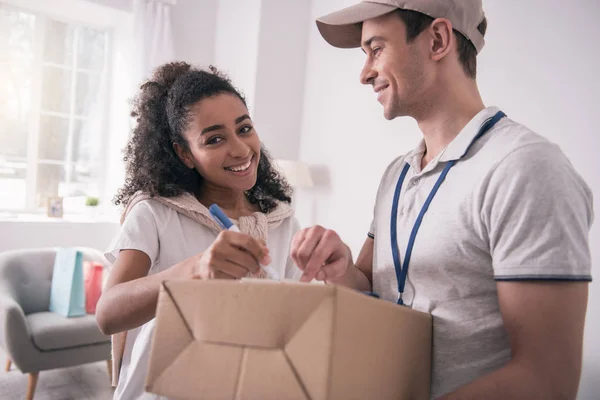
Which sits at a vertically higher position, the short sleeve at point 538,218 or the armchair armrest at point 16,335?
the short sleeve at point 538,218

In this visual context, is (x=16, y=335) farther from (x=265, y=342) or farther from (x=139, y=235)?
(x=265, y=342)

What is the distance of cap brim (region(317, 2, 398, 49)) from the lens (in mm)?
983

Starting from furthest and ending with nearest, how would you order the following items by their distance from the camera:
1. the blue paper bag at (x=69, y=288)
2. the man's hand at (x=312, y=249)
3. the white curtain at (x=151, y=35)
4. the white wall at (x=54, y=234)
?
the white curtain at (x=151, y=35) < the white wall at (x=54, y=234) < the blue paper bag at (x=69, y=288) < the man's hand at (x=312, y=249)

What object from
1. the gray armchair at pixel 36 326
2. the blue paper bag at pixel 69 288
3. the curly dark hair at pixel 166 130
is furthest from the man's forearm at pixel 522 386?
the blue paper bag at pixel 69 288

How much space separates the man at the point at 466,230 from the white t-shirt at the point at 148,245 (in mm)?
412

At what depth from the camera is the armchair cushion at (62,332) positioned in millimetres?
2641

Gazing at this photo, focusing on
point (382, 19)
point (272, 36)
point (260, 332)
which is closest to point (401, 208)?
point (382, 19)

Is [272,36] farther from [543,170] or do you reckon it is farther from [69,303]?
[543,170]

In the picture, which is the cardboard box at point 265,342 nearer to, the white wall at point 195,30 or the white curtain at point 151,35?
the white curtain at point 151,35

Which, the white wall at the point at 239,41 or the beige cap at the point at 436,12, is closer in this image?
the beige cap at the point at 436,12

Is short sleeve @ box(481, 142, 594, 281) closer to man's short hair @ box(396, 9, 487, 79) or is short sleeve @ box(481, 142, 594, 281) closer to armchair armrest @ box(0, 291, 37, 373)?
man's short hair @ box(396, 9, 487, 79)

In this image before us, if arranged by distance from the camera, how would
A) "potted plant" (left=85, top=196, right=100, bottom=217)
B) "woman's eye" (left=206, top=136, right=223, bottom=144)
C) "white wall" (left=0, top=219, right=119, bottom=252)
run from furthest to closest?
"potted plant" (left=85, top=196, right=100, bottom=217) < "white wall" (left=0, top=219, right=119, bottom=252) < "woman's eye" (left=206, top=136, right=223, bottom=144)

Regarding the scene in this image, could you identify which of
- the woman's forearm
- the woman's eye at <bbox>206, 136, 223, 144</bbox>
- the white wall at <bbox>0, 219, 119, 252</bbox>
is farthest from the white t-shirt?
the white wall at <bbox>0, 219, 119, 252</bbox>

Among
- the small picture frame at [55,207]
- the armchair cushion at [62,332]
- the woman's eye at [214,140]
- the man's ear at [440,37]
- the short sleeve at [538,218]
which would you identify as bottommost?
the armchair cushion at [62,332]
